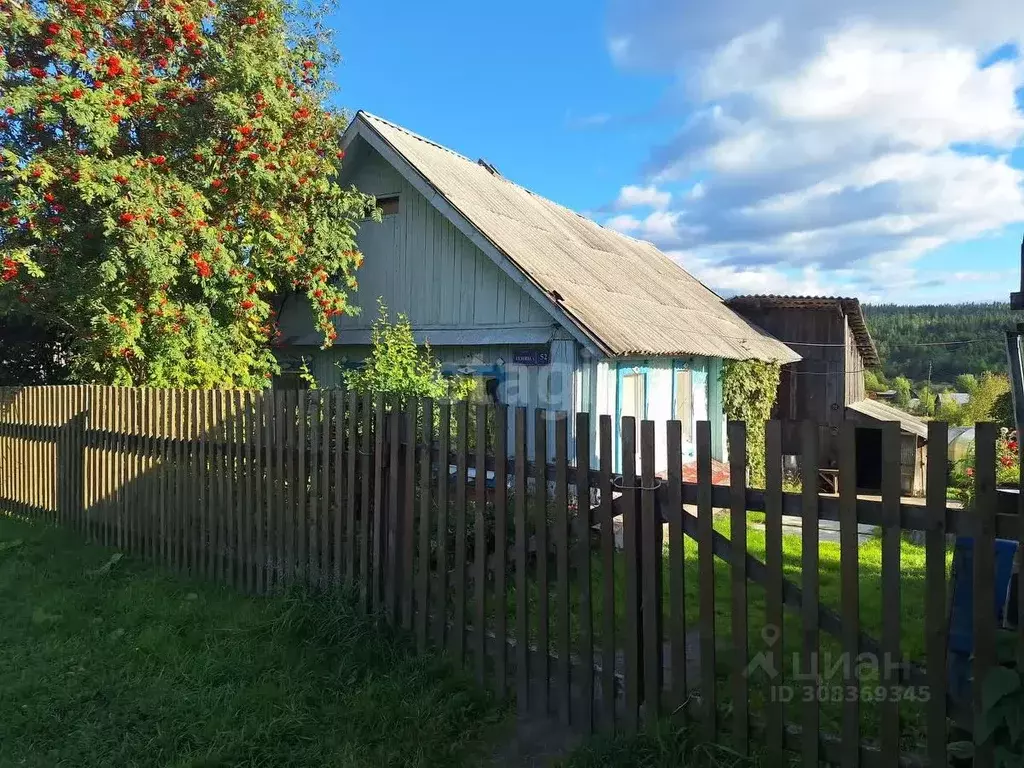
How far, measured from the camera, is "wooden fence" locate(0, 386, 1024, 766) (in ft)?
9.19

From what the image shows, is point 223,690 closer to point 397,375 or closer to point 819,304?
point 397,375

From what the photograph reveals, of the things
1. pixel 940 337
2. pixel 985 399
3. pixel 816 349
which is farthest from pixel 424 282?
pixel 940 337

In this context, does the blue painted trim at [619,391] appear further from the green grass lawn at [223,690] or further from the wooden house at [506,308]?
the green grass lawn at [223,690]

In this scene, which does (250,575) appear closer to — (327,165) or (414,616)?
(414,616)

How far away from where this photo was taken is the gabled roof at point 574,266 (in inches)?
353

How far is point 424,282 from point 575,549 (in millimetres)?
7638

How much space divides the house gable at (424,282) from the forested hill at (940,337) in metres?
46.5

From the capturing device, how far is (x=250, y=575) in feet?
18.1

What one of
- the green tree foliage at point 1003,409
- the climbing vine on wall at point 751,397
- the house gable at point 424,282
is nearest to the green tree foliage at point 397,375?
the house gable at point 424,282

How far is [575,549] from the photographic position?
12.1 feet

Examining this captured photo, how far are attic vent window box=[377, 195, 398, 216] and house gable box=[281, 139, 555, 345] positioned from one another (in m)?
0.05

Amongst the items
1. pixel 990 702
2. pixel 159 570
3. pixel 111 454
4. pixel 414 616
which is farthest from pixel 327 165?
pixel 990 702

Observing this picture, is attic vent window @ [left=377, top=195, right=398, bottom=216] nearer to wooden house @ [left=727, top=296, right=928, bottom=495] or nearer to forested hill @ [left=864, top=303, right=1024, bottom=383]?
wooden house @ [left=727, top=296, right=928, bottom=495]

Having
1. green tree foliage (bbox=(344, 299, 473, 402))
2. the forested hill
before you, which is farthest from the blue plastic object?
the forested hill
